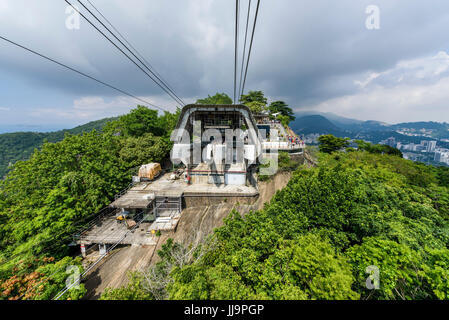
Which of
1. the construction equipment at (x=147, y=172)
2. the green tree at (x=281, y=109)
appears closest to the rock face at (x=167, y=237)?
the construction equipment at (x=147, y=172)

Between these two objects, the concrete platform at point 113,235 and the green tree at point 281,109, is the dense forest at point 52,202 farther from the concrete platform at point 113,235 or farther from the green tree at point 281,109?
the green tree at point 281,109

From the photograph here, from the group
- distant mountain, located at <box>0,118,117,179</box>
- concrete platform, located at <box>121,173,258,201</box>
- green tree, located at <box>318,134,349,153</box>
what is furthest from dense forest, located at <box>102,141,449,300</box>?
distant mountain, located at <box>0,118,117,179</box>

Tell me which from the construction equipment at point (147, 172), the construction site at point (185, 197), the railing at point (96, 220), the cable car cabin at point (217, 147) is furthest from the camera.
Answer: the construction equipment at point (147, 172)

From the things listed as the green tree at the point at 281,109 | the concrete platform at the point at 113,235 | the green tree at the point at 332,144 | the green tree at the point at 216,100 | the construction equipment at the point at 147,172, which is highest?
the green tree at the point at 216,100

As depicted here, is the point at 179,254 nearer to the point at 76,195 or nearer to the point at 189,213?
the point at 189,213

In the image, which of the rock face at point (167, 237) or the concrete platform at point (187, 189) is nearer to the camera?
the rock face at point (167, 237)

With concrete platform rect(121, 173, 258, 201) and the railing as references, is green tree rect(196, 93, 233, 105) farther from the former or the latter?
the railing
